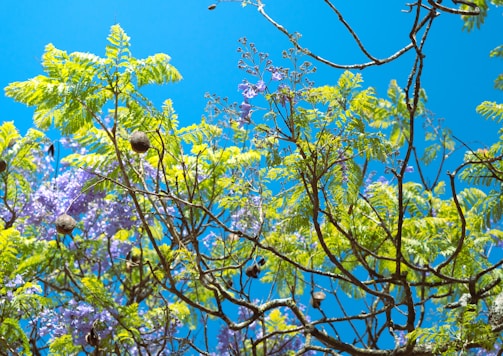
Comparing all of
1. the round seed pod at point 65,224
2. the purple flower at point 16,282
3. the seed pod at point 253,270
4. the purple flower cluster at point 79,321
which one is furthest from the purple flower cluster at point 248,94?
the purple flower cluster at point 79,321

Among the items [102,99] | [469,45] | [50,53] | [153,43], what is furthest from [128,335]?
[153,43]

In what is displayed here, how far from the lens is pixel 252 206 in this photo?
4.22 metres

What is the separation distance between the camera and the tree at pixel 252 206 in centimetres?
301

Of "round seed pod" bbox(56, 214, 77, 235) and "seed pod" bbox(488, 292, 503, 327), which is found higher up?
"round seed pod" bbox(56, 214, 77, 235)

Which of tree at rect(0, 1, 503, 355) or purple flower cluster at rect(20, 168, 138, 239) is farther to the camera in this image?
purple flower cluster at rect(20, 168, 138, 239)

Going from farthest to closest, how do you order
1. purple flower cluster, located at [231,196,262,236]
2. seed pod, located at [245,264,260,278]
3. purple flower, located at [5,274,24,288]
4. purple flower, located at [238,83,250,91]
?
1. purple flower cluster, located at [231,196,262,236]
2. purple flower, located at [5,274,24,288]
3. seed pod, located at [245,264,260,278]
4. purple flower, located at [238,83,250,91]

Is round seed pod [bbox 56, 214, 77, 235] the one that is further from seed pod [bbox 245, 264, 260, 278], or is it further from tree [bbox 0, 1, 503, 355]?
seed pod [bbox 245, 264, 260, 278]

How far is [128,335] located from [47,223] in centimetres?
197

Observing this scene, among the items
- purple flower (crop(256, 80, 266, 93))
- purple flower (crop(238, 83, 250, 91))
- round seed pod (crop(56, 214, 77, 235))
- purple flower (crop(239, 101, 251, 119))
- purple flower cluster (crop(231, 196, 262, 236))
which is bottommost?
round seed pod (crop(56, 214, 77, 235))

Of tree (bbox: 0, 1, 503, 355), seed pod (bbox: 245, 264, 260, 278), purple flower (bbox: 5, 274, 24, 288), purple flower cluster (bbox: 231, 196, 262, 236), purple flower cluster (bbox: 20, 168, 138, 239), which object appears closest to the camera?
tree (bbox: 0, 1, 503, 355)

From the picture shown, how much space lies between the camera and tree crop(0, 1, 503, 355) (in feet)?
9.89

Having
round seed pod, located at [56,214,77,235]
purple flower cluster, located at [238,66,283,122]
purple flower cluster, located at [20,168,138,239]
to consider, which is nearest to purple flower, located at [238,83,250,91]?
purple flower cluster, located at [238,66,283,122]

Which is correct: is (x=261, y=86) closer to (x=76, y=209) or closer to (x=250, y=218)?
(x=250, y=218)

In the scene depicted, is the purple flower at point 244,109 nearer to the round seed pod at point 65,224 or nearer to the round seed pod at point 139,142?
the round seed pod at point 139,142
